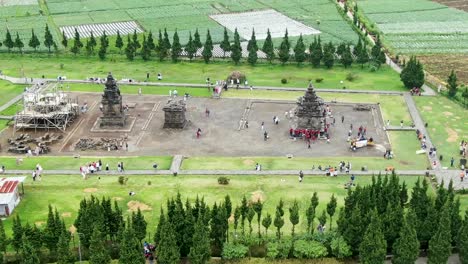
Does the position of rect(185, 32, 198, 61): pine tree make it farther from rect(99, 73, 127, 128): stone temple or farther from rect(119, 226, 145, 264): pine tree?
rect(119, 226, 145, 264): pine tree

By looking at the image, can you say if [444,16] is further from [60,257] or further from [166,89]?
[60,257]

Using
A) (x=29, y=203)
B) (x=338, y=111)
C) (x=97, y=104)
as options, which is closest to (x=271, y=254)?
(x=29, y=203)

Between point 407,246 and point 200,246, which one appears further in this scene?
point 200,246

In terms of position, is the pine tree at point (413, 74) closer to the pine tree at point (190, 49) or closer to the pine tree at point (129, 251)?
the pine tree at point (190, 49)

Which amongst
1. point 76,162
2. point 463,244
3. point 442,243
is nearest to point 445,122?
point 463,244

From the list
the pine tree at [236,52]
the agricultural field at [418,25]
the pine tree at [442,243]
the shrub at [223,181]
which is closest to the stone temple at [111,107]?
the shrub at [223,181]

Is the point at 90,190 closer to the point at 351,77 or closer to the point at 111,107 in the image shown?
the point at 111,107
